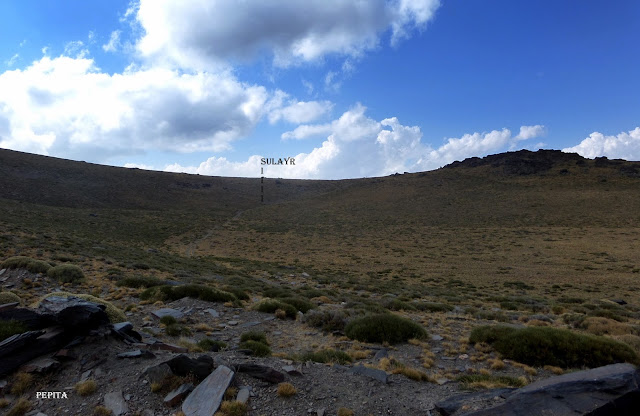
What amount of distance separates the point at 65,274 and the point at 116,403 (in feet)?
44.3

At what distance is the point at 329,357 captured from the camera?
360 inches

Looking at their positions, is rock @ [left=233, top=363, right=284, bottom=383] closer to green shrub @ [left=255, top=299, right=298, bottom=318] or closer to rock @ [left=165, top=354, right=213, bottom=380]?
rock @ [left=165, top=354, right=213, bottom=380]

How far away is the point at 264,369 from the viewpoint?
7242 mm

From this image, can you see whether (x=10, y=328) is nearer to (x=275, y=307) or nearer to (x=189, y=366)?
(x=189, y=366)

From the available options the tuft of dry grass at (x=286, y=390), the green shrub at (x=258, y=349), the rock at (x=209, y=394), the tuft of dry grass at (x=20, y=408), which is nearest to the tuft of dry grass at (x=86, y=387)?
the tuft of dry grass at (x=20, y=408)

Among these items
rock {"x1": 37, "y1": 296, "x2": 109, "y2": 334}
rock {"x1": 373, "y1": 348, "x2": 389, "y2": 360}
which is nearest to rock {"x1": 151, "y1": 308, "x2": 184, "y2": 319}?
rock {"x1": 37, "y1": 296, "x2": 109, "y2": 334}

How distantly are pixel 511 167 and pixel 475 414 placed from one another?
4588 inches

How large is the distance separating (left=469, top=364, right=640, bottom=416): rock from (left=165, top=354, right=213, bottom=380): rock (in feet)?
16.8

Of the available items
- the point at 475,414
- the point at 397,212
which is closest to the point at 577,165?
the point at 397,212

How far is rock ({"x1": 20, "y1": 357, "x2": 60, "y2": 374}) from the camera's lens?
7.26 metres

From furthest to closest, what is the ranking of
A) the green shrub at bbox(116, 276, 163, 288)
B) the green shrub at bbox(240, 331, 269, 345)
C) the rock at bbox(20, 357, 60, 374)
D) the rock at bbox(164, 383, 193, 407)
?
1. the green shrub at bbox(116, 276, 163, 288)
2. the green shrub at bbox(240, 331, 269, 345)
3. the rock at bbox(20, 357, 60, 374)
4. the rock at bbox(164, 383, 193, 407)

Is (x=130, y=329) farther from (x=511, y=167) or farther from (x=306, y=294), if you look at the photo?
(x=511, y=167)

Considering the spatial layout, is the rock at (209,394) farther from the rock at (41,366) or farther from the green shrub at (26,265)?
the green shrub at (26,265)

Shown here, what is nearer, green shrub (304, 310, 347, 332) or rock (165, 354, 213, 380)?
rock (165, 354, 213, 380)
